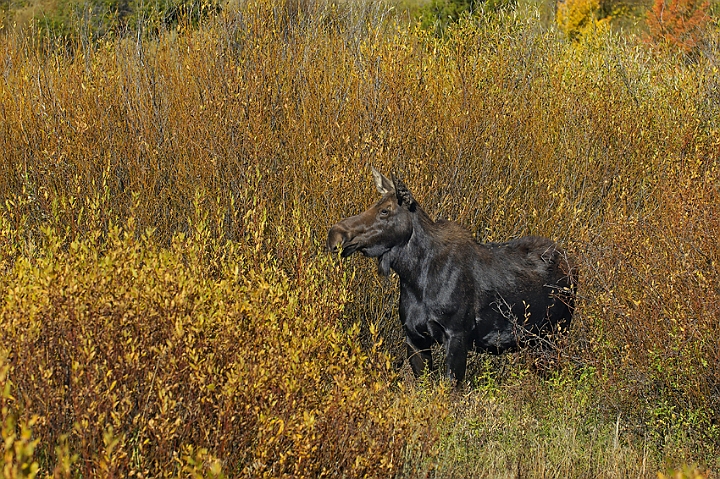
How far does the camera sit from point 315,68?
27.1ft

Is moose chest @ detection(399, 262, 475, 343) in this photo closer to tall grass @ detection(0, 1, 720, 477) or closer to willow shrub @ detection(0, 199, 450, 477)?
tall grass @ detection(0, 1, 720, 477)

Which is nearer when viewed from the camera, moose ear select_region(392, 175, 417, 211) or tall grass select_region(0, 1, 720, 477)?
tall grass select_region(0, 1, 720, 477)

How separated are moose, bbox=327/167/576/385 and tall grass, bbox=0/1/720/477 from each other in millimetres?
278

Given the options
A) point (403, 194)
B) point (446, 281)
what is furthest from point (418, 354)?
point (403, 194)

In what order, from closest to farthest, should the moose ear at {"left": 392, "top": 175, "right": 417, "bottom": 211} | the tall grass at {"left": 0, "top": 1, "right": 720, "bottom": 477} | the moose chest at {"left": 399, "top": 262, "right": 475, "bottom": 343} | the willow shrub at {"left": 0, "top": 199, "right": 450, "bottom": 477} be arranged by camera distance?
the willow shrub at {"left": 0, "top": 199, "right": 450, "bottom": 477} < the tall grass at {"left": 0, "top": 1, "right": 720, "bottom": 477} < the moose ear at {"left": 392, "top": 175, "right": 417, "bottom": 211} < the moose chest at {"left": 399, "top": 262, "right": 475, "bottom": 343}

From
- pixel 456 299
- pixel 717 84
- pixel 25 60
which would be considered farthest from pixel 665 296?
pixel 25 60

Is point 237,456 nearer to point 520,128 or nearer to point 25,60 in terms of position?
point 520,128

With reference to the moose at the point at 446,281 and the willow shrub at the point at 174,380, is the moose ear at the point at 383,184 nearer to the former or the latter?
the moose at the point at 446,281

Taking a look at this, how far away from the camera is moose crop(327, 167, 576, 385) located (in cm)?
620

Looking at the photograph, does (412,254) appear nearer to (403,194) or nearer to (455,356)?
(403,194)

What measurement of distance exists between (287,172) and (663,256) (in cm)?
319

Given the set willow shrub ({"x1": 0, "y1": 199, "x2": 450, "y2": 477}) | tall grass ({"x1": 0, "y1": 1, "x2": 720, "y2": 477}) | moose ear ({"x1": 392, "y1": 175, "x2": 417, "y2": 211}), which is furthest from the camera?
moose ear ({"x1": 392, "y1": 175, "x2": 417, "y2": 211})

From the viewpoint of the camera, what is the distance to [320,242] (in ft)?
23.7

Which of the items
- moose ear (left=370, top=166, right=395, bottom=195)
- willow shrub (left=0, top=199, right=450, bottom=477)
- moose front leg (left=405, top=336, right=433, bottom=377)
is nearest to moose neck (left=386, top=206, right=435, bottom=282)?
moose ear (left=370, top=166, right=395, bottom=195)
